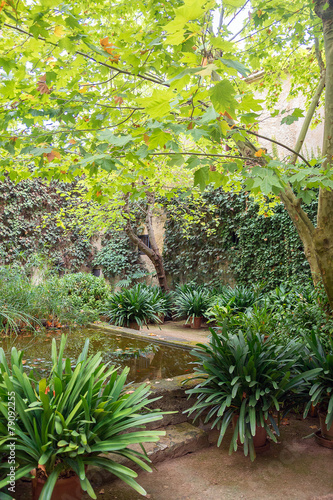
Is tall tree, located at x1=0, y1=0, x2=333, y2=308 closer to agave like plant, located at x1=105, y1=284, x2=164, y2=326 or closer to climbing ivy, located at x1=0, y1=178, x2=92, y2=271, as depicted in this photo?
agave like plant, located at x1=105, y1=284, x2=164, y2=326

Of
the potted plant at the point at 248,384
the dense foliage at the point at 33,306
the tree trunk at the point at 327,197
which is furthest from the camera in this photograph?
the dense foliage at the point at 33,306

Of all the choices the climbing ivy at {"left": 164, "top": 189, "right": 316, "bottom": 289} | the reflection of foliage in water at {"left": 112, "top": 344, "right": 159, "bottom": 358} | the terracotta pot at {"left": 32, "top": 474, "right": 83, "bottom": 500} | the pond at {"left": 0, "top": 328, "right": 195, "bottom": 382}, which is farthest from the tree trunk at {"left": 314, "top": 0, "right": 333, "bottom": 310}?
the climbing ivy at {"left": 164, "top": 189, "right": 316, "bottom": 289}

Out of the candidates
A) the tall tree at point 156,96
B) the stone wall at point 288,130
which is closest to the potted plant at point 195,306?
the tall tree at point 156,96

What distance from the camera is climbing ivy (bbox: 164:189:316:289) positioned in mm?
7426

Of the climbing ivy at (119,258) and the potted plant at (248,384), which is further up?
the climbing ivy at (119,258)

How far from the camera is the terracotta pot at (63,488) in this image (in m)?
1.59

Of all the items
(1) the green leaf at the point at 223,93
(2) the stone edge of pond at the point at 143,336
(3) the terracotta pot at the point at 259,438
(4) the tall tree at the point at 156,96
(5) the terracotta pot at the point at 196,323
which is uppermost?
(4) the tall tree at the point at 156,96

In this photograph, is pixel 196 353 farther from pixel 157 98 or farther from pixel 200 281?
pixel 200 281

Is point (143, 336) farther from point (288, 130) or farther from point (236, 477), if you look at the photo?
point (288, 130)

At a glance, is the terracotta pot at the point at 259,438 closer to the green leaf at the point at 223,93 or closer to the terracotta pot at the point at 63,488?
the terracotta pot at the point at 63,488

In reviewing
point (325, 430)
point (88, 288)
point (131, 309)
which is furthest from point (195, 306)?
point (325, 430)

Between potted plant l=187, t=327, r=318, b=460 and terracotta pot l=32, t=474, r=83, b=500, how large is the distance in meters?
1.07

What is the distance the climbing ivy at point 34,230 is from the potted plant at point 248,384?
821cm

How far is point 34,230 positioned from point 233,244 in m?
6.90
